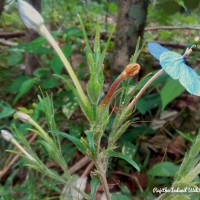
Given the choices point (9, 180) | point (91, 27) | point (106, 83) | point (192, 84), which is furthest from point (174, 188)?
point (91, 27)

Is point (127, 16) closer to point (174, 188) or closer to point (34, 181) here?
point (34, 181)

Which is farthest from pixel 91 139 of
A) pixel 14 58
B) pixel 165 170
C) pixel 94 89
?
pixel 14 58

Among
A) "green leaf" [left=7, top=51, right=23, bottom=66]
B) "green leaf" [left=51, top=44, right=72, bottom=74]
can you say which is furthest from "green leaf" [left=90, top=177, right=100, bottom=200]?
"green leaf" [left=7, top=51, right=23, bottom=66]

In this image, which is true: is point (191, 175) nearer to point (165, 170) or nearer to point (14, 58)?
point (165, 170)

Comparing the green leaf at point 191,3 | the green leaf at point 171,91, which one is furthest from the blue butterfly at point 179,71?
the green leaf at point 191,3

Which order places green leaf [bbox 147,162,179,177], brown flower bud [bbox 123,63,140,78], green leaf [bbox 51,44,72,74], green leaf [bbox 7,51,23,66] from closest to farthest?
1. brown flower bud [bbox 123,63,140,78]
2. green leaf [bbox 147,162,179,177]
3. green leaf [bbox 51,44,72,74]
4. green leaf [bbox 7,51,23,66]

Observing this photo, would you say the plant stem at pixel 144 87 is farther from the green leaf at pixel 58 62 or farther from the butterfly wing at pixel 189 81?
the green leaf at pixel 58 62

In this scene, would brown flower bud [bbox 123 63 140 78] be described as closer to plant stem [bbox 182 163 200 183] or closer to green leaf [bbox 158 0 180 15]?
plant stem [bbox 182 163 200 183]

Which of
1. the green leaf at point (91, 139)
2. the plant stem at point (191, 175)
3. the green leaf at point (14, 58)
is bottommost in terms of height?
the green leaf at point (14, 58)
